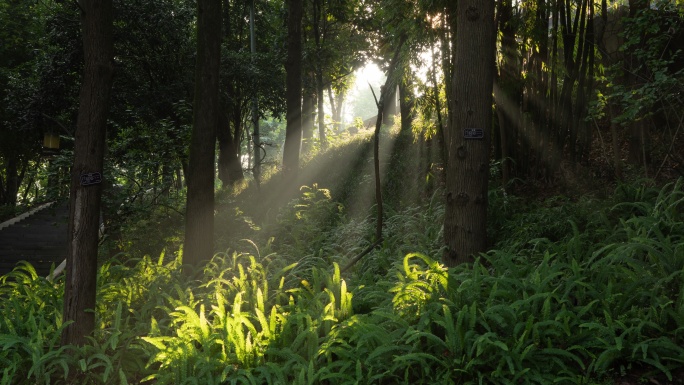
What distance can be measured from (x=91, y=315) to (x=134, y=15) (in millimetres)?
11881

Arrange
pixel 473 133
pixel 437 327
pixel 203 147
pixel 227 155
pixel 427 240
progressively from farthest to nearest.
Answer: pixel 227 155 → pixel 203 147 → pixel 427 240 → pixel 473 133 → pixel 437 327

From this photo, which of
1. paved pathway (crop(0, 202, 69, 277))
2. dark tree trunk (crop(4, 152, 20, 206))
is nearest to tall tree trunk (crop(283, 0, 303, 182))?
paved pathway (crop(0, 202, 69, 277))

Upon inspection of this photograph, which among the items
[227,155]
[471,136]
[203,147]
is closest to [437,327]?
[471,136]

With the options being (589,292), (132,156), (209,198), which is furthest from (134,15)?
(589,292)

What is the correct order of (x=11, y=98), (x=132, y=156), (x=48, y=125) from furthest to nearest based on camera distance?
(x=11, y=98) < (x=48, y=125) < (x=132, y=156)

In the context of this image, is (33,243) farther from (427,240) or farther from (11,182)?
(427,240)

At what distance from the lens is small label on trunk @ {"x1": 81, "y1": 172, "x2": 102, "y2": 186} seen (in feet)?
19.6

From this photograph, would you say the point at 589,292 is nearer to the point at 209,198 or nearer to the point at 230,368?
the point at 230,368

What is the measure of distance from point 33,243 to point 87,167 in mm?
16702

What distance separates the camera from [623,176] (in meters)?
8.20

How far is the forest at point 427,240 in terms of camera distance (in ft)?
15.2

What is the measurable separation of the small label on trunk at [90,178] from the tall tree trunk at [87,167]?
0.07 feet

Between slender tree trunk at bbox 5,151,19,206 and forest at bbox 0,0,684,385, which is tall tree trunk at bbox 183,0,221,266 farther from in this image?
slender tree trunk at bbox 5,151,19,206

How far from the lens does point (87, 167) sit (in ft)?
19.6
